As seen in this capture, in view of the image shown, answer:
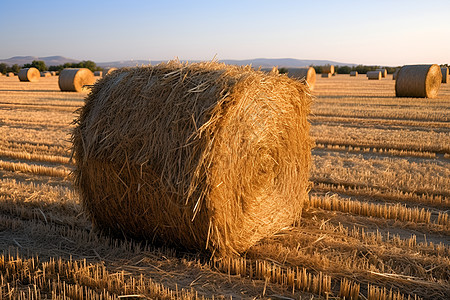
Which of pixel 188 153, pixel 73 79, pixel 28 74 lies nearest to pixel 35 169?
pixel 188 153

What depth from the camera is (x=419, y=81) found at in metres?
18.8

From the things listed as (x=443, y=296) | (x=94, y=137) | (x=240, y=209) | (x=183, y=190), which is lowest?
(x=443, y=296)

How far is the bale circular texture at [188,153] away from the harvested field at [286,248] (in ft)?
0.91

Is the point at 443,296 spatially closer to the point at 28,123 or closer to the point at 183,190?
the point at 183,190

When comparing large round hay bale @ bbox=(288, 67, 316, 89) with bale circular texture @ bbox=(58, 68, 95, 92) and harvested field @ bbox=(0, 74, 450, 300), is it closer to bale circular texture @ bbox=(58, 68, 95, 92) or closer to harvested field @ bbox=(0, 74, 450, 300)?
bale circular texture @ bbox=(58, 68, 95, 92)

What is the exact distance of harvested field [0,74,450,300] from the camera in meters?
3.63

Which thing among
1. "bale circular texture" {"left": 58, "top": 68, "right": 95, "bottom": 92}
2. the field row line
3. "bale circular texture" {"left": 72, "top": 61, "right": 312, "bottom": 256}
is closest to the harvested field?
the field row line

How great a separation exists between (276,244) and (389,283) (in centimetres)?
126

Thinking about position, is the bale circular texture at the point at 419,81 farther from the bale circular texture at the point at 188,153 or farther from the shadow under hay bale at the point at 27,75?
the shadow under hay bale at the point at 27,75

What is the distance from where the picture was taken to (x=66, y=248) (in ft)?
14.7

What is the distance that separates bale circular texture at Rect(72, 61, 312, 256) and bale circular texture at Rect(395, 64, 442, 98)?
15620 millimetres

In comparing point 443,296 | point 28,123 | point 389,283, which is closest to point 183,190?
point 389,283

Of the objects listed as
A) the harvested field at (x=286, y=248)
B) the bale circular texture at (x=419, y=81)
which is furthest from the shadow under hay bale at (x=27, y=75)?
the harvested field at (x=286, y=248)

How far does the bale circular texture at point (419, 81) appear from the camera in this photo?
18.6m
